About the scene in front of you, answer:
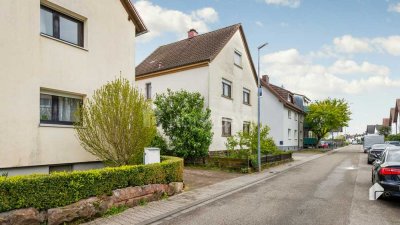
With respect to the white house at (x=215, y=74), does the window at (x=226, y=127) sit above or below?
below

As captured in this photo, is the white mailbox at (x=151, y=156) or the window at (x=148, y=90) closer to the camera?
the white mailbox at (x=151, y=156)

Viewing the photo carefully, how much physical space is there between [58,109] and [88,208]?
15.5 feet

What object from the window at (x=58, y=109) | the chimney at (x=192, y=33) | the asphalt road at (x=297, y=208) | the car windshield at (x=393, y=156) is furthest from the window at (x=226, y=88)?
the car windshield at (x=393, y=156)

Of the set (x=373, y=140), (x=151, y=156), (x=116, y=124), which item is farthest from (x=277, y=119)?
(x=116, y=124)

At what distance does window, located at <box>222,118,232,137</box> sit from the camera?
73.3ft

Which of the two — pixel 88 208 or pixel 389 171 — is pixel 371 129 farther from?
pixel 88 208

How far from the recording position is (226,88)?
23.0 meters

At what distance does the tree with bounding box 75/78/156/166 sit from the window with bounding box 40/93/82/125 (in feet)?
2.53

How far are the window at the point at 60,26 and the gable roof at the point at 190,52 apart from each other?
10.4m

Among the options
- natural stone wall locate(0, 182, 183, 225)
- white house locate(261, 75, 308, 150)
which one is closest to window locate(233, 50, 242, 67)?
white house locate(261, 75, 308, 150)

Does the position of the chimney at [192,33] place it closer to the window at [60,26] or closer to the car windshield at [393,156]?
the window at [60,26]

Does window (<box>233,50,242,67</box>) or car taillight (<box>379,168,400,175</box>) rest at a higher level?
window (<box>233,50,242,67</box>)

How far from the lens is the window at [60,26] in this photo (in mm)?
10125

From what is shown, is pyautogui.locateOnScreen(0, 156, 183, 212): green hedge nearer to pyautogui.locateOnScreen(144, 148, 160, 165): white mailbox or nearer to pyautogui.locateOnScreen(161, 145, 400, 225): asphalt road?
pyautogui.locateOnScreen(144, 148, 160, 165): white mailbox
